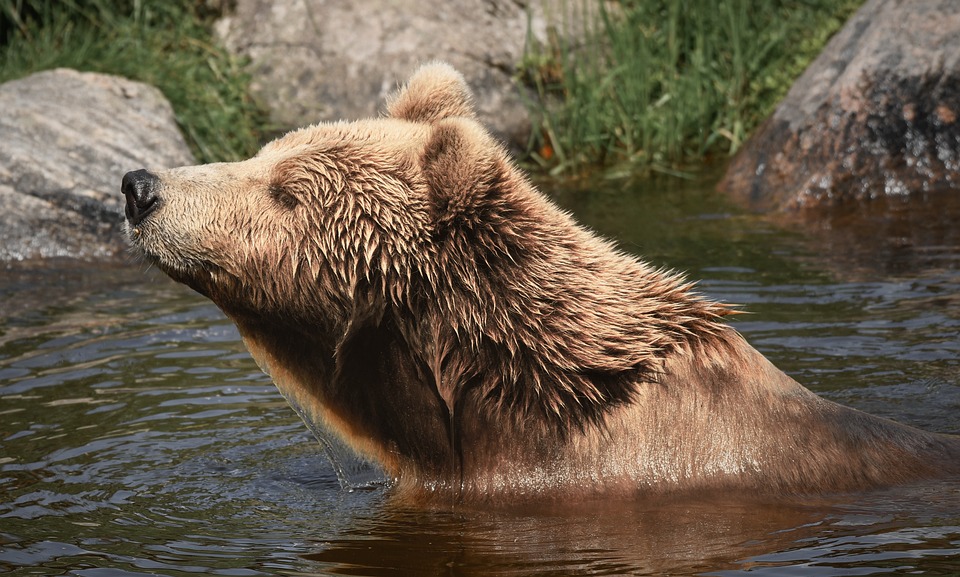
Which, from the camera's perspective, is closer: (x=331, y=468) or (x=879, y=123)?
(x=331, y=468)

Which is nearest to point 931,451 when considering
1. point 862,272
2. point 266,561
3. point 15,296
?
point 266,561

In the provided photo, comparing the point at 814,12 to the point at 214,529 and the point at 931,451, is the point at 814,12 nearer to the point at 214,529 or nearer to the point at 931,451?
the point at 931,451

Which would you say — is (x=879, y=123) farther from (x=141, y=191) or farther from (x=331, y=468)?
(x=141, y=191)

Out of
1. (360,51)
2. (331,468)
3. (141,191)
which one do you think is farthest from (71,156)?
(141,191)

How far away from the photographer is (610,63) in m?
13.6

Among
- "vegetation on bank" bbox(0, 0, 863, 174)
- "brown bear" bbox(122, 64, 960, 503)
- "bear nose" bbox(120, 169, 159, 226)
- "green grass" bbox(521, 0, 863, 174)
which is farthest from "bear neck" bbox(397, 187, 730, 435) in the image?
"green grass" bbox(521, 0, 863, 174)

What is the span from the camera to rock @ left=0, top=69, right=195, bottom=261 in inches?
409

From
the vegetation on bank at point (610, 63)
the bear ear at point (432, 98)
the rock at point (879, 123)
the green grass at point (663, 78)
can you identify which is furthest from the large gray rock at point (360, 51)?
the bear ear at point (432, 98)

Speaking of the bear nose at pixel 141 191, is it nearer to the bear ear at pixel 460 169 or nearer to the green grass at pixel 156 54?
Result: the bear ear at pixel 460 169

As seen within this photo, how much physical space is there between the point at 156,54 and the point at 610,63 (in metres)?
4.64

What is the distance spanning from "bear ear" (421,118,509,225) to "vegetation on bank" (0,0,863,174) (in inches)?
309

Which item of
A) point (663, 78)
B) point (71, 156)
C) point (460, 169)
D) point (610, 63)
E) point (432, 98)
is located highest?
point (610, 63)

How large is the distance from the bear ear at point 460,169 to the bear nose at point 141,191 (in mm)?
1052

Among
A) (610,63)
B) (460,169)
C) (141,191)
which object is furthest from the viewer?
(610,63)
